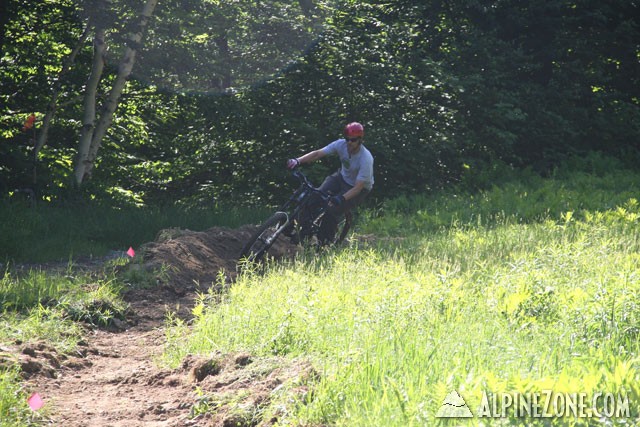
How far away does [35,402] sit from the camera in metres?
4.93

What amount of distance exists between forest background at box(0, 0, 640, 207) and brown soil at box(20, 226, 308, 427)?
900 centimetres

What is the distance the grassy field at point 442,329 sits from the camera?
4.11m

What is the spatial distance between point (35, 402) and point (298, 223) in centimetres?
589

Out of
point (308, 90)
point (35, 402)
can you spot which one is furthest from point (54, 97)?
point (35, 402)

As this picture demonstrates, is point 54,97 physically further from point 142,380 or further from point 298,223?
point 142,380

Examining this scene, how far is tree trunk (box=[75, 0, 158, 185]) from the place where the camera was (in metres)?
15.5

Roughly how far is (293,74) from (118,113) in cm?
417

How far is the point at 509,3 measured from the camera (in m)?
20.0

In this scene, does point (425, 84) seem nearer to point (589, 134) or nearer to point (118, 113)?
point (589, 134)

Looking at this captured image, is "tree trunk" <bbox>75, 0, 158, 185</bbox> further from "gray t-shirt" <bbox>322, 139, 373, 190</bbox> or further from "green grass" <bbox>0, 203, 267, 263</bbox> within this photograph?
"gray t-shirt" <bbox>322, 139, 373, 190</bbox>

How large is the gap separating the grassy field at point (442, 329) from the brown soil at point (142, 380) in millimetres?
197

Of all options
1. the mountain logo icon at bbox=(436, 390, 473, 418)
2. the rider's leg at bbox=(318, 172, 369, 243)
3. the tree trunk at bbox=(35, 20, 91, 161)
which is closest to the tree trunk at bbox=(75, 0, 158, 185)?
the tree trunk at bbox=(35, 20, 91, 161)

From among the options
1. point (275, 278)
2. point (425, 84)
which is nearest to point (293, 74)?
point (425, 84)

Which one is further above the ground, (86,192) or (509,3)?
(509,3)
